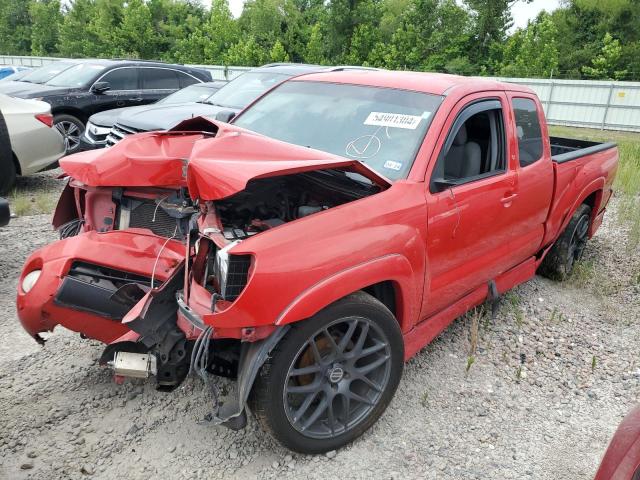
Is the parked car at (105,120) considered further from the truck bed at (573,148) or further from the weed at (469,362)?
the weed at (469,362)

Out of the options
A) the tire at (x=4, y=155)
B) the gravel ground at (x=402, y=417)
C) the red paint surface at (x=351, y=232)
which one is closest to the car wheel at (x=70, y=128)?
the tire at (x=4, y=155)

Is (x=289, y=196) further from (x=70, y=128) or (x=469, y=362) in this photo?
(x=70, y=128)

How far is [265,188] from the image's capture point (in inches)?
128

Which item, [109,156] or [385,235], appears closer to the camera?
[385,235]

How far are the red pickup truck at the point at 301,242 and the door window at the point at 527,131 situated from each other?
0.05 meters

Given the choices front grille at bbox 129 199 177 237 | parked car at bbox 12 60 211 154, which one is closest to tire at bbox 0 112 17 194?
front grille at bbox 129 199 177 237

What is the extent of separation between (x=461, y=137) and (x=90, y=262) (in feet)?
7.93

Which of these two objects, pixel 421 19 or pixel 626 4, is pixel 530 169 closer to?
pixel 421 19

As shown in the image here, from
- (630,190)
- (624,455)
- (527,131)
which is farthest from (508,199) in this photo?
(630,190)

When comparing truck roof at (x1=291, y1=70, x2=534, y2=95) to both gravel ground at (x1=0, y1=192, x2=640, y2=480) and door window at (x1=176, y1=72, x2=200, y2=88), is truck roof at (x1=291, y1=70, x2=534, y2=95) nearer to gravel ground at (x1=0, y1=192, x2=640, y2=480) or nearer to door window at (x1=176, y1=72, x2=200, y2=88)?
gravel ground at (x1=0, y1=192, x2=640, y2=480)

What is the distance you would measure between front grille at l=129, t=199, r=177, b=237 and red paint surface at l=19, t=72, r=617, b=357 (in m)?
0.13

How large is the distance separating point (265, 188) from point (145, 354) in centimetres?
120

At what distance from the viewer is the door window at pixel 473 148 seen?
3281mm

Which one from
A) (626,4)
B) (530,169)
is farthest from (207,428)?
(626,4)
